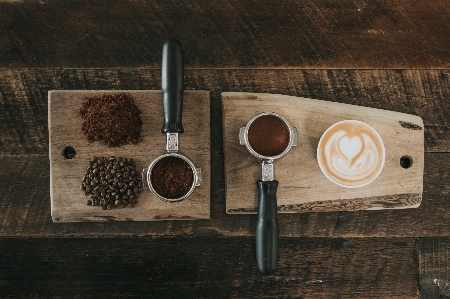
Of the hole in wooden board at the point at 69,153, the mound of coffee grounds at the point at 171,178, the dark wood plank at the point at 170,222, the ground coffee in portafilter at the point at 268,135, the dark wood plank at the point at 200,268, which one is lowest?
the dark wood plank at the point at 200,268

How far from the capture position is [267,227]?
46.3 inches

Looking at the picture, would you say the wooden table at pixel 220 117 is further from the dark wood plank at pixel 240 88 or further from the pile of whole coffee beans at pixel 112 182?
the pile of whole coffee beans at pixel 112 182

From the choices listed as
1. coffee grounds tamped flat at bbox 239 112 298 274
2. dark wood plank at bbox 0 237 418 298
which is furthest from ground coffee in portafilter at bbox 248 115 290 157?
dark wood plank at bbox 0 237 418 298

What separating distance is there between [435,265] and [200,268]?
79 centimetres

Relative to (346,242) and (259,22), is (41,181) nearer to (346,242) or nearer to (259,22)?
(259,22)

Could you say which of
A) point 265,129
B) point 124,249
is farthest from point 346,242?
point 124,249

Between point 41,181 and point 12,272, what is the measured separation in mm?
317

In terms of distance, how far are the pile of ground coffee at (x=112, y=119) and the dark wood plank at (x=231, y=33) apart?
179 millimetres

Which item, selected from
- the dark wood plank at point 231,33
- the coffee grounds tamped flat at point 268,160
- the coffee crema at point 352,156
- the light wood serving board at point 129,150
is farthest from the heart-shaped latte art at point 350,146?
the light wood serving board at point 129,150

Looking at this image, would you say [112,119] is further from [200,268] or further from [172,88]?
[200,268]

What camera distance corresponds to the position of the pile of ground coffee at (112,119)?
1.18m

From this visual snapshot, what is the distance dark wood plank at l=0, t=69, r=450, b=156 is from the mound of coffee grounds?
0.62 ft

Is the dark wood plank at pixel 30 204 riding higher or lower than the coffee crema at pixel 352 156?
lower

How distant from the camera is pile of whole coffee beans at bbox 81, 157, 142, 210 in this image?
1.19 m
